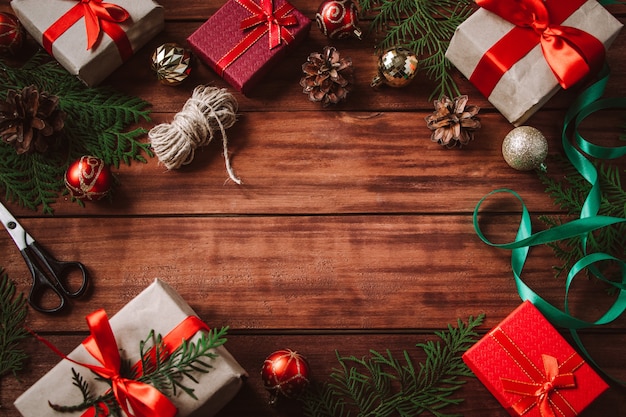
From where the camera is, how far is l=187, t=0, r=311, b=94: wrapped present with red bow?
1.30 m

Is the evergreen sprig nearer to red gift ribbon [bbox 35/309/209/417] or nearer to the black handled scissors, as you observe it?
the black handled scissors

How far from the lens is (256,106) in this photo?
136 centimetres

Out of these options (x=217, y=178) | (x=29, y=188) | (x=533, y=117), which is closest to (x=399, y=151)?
(x=533, y=117)

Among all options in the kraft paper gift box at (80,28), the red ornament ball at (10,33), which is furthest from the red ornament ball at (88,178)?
the red ornament ball at (10,33)

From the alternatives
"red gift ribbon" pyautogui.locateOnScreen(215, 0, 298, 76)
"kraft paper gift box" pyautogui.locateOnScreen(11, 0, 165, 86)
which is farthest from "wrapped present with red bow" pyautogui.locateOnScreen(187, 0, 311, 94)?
"kraft paper gift box" pyautogui.locateOnScreen(11, 0, 165, 86)

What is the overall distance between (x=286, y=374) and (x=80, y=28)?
2.94 feet

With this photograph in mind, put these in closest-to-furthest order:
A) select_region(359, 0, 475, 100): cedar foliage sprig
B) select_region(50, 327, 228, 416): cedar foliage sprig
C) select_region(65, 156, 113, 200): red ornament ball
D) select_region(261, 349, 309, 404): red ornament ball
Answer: select_region(50, 327, 228, 416): cedar foliage sprig
select_region(261, 349, 309, 404): red ornament ball
select_region(65, 156, 113, 200): red ornament ball
select_region(359, 0, 475, 100): cedar foliage sprig

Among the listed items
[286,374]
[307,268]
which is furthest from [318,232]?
[286,374]

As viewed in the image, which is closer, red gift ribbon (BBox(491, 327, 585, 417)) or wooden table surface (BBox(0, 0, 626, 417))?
red gift ribbon (BBox(491, 327, 585, 417))

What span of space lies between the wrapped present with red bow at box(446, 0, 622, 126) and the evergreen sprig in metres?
1.17

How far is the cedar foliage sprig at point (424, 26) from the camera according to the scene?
4.50ft

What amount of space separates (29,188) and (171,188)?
0.33 meters

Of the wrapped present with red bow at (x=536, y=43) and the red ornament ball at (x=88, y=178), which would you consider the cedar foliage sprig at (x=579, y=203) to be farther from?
the red ornament ball at (x=88, y=178)

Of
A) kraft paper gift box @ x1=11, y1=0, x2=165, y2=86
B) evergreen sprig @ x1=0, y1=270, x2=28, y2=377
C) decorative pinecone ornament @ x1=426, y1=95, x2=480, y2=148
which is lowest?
evergreen sprig @ x1=0, y1=270, x2=28, y2=377
